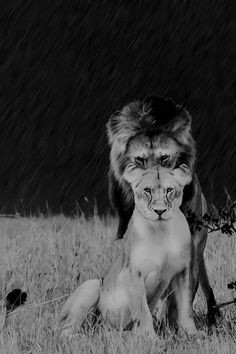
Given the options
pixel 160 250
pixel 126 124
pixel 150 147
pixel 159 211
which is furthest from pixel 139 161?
pixel 160 250

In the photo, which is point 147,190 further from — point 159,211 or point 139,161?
point 139,161

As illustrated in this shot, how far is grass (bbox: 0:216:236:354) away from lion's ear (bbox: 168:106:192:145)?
87cm

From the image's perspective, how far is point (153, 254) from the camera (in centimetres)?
390

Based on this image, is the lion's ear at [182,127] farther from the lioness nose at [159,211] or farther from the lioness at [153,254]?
the lioness nose at [159,211]

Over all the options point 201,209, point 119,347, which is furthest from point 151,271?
point 201,209

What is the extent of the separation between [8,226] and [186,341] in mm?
3495

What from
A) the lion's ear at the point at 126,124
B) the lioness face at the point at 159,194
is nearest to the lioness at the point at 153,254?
the lioness face at the point at 159,194

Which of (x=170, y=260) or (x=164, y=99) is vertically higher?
(x=164, y=99)

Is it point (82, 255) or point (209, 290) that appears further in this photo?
point (82, 255)

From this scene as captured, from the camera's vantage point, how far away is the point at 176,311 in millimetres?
4074

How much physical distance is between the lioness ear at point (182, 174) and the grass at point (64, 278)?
0.67 m

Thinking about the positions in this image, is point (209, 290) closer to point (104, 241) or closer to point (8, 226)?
point (104, 241)

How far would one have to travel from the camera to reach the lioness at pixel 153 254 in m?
3.90

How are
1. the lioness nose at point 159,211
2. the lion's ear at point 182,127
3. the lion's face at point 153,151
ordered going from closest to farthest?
the lioness nose at point 159,211, the lion's face at point 153,151, the lion's ear at point 182,127
